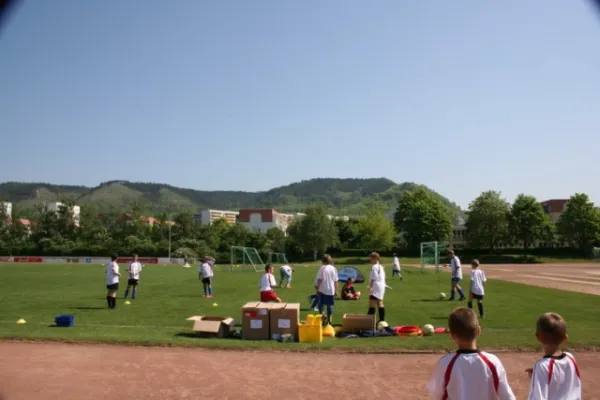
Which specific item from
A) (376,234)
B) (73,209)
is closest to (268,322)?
(376,234)

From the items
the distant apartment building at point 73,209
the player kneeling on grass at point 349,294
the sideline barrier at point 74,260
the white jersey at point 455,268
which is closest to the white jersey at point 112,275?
the player kneeling on grass at point 349,294

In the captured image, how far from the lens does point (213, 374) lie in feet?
29.7

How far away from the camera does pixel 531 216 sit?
9312 centimetres

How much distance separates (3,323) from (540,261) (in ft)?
255

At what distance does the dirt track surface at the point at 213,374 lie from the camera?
7.96 metres

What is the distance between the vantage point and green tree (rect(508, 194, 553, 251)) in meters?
93.2

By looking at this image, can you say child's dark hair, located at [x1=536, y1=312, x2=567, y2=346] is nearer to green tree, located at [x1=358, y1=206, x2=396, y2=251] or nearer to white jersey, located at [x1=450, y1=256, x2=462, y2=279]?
white jersey, located at [x1=450, y1=256, x2=462, y2=279]

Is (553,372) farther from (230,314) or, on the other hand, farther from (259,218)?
(259,218)

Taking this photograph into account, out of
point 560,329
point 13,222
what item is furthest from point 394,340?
point 13,222

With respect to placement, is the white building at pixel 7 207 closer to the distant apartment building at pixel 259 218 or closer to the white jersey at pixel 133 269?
the distant apartment building at pixel 259 218

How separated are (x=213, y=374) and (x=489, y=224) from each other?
93751 mm

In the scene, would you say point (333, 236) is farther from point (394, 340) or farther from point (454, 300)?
point (394, 340)

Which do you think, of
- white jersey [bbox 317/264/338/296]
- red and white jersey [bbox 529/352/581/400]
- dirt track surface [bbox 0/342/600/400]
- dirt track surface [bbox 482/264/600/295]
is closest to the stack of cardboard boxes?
dirt track surface [bbox 0/342/600/400]

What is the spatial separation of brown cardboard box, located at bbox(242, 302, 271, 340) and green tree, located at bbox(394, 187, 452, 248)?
3347 inches
